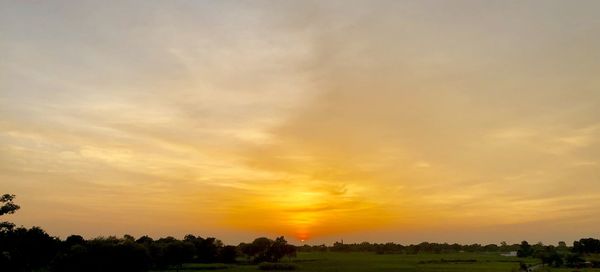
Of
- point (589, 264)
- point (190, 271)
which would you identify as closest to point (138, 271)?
point (190, 271)

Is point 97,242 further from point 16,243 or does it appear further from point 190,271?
point 190,271

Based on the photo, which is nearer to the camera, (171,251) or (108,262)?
(108,262)

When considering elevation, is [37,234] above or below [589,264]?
above

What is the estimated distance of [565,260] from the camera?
585ft

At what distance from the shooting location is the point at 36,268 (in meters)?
134

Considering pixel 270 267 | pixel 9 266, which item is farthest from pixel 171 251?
pixel 9 266

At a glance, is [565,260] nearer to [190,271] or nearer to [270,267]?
[270,267]

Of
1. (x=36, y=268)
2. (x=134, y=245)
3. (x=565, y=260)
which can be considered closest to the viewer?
(x=134, y=245)

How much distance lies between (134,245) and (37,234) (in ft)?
188

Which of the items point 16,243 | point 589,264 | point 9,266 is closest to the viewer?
point 9,266

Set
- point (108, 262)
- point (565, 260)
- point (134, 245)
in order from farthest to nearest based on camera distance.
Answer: point (565, 260)
point (134, 245)
point (108, 262)

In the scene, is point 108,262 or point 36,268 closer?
point 108,262

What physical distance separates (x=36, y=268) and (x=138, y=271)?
1832 inches

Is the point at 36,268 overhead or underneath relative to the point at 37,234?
underneath
